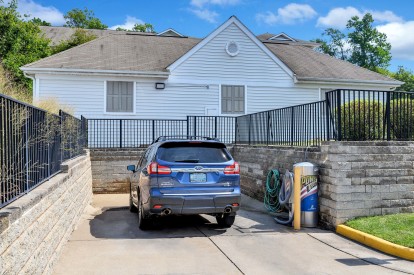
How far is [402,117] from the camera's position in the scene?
9.54 m

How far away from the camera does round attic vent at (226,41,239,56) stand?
19.5 m

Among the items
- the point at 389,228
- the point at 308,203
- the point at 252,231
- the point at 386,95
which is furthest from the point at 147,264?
the point at 386,95

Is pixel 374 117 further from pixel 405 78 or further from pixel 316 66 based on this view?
pixel 405 78

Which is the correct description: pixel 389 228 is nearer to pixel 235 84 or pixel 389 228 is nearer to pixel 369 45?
pixel 235 84

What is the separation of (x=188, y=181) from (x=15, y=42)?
832 inches

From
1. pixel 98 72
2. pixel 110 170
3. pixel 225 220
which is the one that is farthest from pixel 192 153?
pixel 98 72

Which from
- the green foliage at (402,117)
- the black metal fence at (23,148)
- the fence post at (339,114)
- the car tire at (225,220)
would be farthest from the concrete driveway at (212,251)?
the green foliage at (402,117)

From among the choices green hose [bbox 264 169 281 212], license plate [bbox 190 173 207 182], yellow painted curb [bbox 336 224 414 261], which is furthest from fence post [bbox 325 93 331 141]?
license plate [bbox 190 173 207 182]

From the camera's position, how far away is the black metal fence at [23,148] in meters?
3.94

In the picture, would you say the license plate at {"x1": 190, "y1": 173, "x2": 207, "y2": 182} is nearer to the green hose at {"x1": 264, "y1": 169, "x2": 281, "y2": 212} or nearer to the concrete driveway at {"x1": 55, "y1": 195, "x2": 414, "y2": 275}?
the concrete driveway at {"x1": 55, "y1": 195, "x2": 414, "y2": 275}

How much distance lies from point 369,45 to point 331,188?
56216mm

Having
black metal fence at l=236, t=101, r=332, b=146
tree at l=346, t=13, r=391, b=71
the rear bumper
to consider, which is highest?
tree at l=346, t=13, r=391, b=71

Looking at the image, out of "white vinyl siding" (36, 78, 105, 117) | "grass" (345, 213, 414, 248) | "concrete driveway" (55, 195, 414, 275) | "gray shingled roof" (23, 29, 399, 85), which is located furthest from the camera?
"gray shingled roof" (23, 29, 399, 85)

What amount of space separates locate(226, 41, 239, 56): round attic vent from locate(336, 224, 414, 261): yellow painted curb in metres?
13.0
